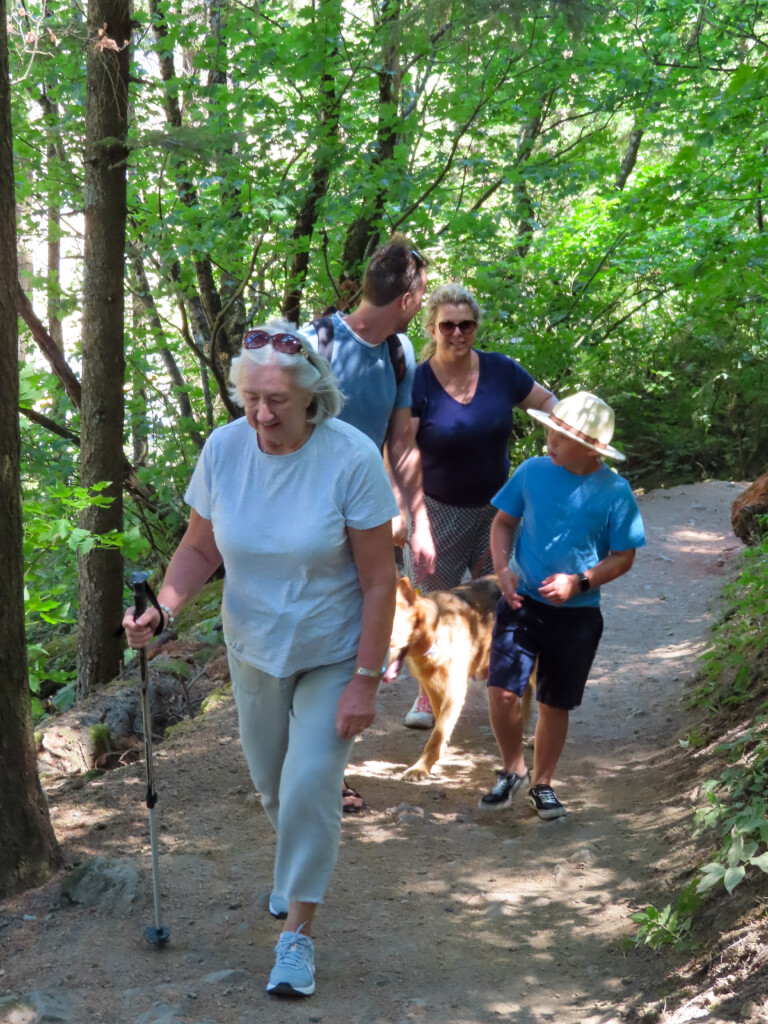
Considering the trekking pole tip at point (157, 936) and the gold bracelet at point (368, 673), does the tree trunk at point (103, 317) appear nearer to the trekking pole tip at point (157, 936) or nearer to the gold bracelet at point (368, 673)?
the trekking pole tip at point (157, 936)

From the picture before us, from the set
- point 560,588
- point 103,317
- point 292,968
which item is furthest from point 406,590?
point 103,317

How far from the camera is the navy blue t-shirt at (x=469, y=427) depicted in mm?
5426

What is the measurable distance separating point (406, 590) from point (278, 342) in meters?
2.28

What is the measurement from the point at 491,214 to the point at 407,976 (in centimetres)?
787

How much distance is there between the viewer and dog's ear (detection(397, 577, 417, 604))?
521 cm

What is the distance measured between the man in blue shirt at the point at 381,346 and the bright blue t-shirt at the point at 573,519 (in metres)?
0.66

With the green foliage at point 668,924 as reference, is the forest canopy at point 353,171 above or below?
above

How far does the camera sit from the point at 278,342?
3244mm

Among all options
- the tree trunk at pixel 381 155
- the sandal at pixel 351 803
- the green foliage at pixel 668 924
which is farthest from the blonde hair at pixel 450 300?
the tree trunk at pixel 381 155

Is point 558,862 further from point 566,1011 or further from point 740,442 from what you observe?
point 740,442

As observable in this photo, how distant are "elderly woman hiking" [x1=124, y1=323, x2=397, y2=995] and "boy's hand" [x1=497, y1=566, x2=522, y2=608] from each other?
5.32ft

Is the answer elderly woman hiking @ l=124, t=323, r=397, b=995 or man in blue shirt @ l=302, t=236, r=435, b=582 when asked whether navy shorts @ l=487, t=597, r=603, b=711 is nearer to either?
man in blue shirt @ l=302, t=236, r=435, b=582

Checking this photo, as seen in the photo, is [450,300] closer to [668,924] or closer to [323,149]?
[668,924]

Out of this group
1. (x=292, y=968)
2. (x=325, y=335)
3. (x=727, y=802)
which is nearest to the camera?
(x=292, y=968)
